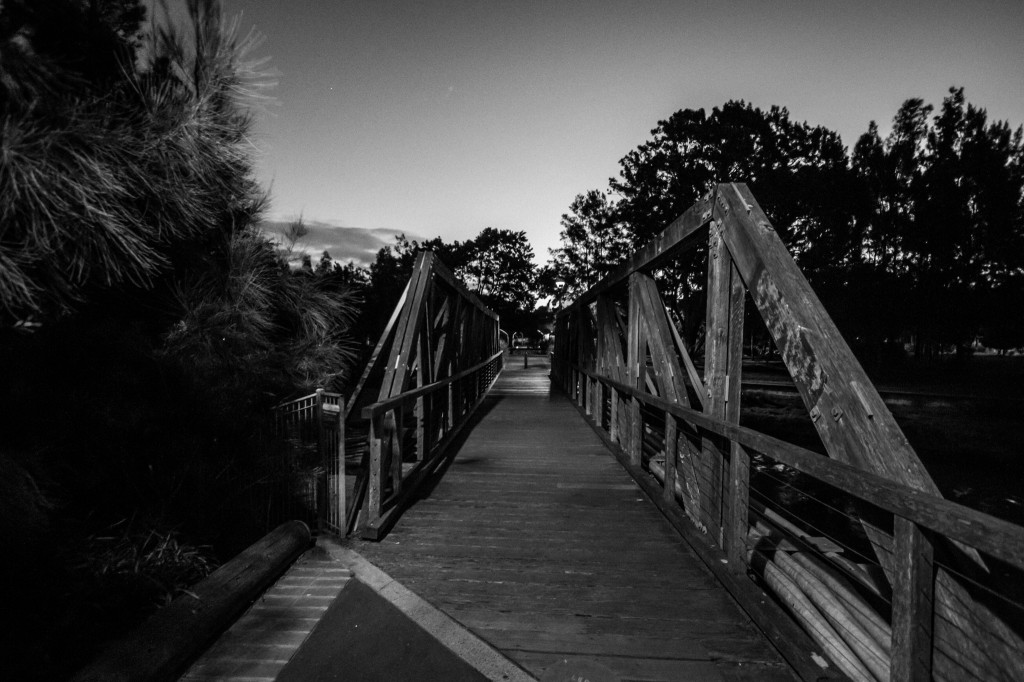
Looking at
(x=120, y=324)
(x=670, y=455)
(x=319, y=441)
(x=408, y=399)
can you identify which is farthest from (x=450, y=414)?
(x=120, y=324)

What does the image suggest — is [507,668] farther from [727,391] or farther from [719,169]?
[719,169]

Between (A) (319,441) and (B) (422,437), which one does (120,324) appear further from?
(B) (422,437)

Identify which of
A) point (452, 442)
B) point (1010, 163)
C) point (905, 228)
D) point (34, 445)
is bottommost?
point (452, 442)

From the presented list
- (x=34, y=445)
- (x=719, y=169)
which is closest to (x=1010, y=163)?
(x=719, y=169)

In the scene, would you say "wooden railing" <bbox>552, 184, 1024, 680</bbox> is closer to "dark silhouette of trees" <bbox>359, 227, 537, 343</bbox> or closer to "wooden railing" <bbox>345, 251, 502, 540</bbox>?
"wooden railing" <bbox>345, 251, 502, 540</bbox>

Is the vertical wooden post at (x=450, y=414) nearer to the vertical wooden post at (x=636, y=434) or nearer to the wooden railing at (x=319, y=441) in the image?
the vertical wooden post at (x=636, y=434)

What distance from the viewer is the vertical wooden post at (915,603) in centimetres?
152

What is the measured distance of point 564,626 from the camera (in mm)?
2561

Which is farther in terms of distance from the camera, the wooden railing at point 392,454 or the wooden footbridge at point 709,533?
the wooden railing at point 392,454

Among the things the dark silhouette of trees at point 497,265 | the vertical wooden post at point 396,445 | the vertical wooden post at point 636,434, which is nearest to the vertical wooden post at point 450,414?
the vertical wooden post at point 636,434

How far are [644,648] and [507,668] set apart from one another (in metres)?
0.65

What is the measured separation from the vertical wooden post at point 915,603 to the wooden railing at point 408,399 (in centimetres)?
290

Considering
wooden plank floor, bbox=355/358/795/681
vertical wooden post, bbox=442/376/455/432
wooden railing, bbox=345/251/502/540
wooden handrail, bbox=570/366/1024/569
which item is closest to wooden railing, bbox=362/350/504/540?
wooden railing, bbox=345/251/502/540

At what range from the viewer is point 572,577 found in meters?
3.10
